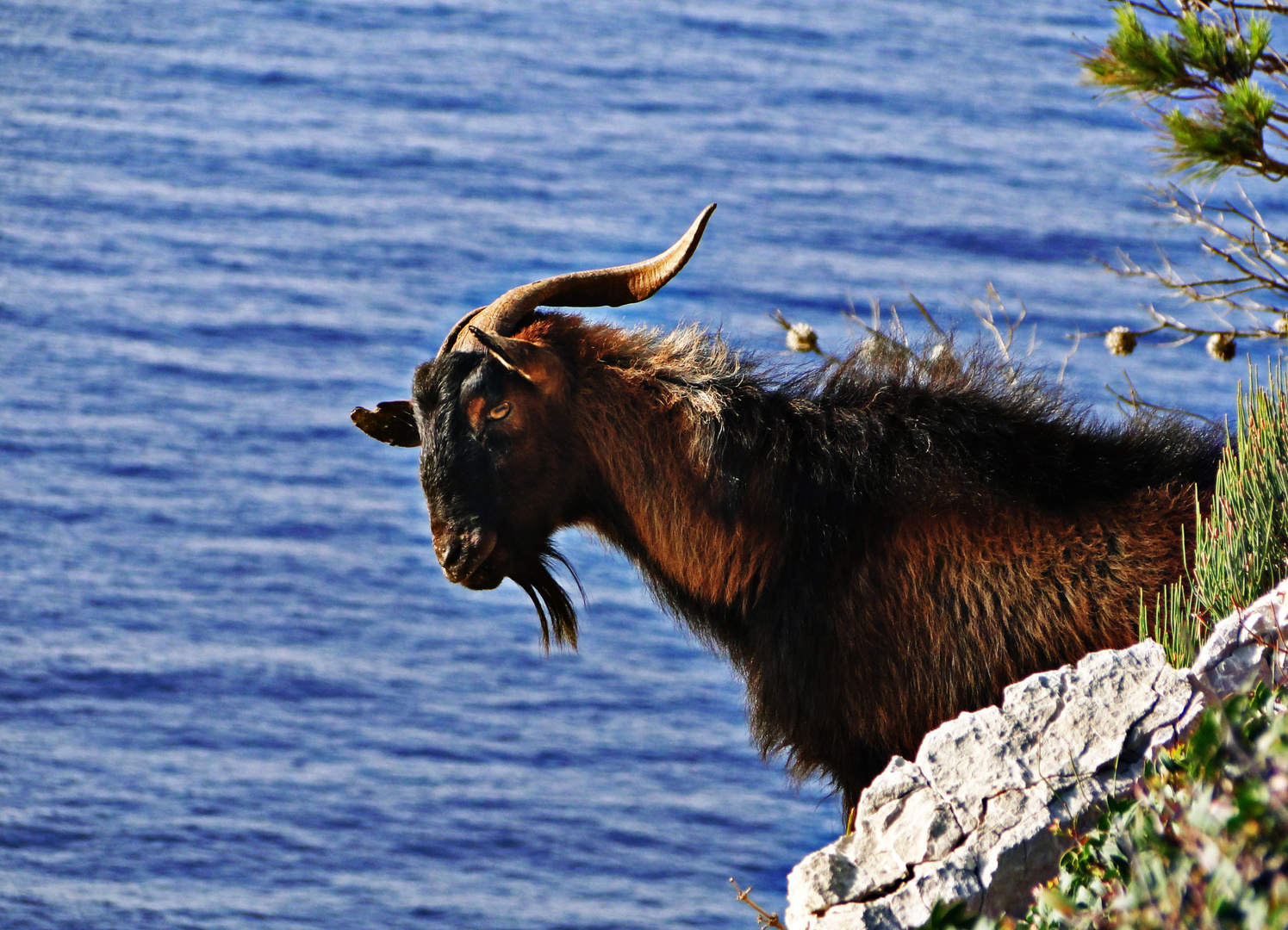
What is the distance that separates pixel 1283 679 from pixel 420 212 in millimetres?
15427

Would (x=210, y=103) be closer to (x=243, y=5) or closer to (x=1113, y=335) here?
(x=243, y=5)

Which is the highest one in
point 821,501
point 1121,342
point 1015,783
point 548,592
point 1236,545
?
point 1236,545

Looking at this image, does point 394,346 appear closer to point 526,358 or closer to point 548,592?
point 548,592

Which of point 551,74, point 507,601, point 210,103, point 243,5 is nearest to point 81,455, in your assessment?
point 507,601

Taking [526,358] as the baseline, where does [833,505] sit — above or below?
below

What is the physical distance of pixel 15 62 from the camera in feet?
67.6

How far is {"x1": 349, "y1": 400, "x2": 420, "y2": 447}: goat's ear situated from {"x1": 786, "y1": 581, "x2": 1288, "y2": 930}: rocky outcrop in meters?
2.07

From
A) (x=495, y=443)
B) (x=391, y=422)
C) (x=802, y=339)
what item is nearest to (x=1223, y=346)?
(x=802, y=339)

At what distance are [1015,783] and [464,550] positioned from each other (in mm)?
1768

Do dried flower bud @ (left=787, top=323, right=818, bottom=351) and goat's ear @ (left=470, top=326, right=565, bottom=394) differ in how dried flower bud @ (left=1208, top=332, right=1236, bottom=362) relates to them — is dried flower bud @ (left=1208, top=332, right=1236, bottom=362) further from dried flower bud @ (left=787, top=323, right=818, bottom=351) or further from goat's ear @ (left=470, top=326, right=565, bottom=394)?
goat's ear @ (left=470, top=326, right=565, bottom=394)

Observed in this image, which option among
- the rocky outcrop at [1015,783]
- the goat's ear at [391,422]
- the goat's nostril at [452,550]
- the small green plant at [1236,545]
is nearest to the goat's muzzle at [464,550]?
the goat's nostril at [452,550]

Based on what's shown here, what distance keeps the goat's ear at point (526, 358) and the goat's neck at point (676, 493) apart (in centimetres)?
13

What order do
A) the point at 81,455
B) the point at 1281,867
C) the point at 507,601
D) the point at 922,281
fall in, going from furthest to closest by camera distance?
1. the point at 922,281
2. the point at 81,455
3. the point at 507,601
4. the point at 1281,867

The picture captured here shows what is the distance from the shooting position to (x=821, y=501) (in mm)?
4184
